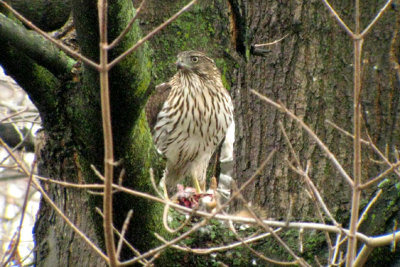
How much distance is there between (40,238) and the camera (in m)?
4.60

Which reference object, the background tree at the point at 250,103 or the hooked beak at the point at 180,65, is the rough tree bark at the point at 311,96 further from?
the hooked beak at the point at 180,65

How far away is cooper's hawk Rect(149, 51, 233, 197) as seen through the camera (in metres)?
5.48

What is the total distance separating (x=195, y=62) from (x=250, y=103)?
2.22 feet

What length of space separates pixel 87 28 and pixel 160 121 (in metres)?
2.79

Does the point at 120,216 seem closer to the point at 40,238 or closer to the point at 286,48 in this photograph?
the point at 40,238

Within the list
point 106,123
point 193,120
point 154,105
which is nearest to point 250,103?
point 193,120

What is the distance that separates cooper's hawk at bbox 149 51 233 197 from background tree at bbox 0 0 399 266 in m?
→ 0.19

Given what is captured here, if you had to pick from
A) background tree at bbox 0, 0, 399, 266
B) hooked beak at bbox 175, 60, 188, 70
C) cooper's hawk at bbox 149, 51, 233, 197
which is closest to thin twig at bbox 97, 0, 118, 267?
background tree at bbox 0, 0, 399, 266

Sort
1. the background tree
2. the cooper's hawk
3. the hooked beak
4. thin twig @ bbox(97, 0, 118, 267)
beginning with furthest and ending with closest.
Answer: the cooper's hawk
the hooked beak
the background tree
thin twig @ bbox(97, 0, 118, 267)

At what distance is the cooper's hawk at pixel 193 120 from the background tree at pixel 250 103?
0.61 ft

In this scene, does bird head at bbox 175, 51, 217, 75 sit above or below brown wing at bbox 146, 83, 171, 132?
above

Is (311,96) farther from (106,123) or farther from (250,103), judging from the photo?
(106,123)

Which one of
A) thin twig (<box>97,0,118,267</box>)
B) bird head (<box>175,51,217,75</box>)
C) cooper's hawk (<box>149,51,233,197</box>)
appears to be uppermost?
thin twig (<box>97,0,118,267</box>)

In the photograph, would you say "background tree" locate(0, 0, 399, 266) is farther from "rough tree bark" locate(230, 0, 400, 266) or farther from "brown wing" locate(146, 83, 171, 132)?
"brown wing" locate(146, 83, 171, 132)
